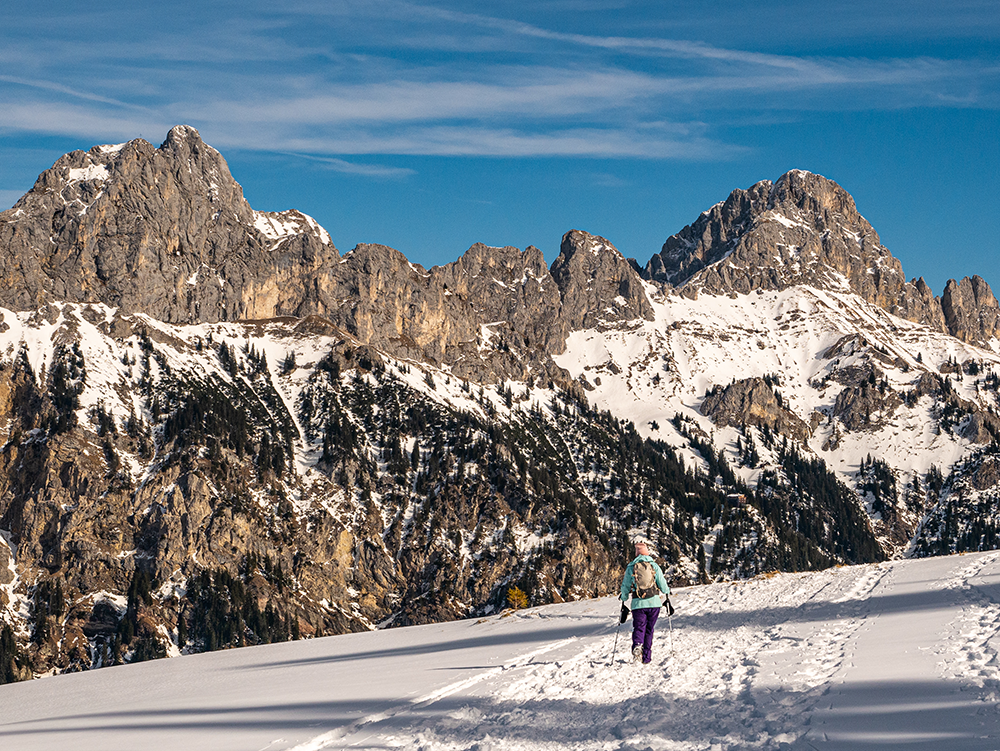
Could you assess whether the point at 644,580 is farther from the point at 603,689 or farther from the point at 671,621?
the point at 671,621

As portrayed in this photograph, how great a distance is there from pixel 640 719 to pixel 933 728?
404 centimetres

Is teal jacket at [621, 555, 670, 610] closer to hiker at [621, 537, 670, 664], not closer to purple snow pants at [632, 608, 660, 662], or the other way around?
hiker at [621, 537, 670, 664]

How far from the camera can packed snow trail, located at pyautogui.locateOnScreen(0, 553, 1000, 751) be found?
1204cm

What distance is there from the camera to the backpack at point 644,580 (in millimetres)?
19641

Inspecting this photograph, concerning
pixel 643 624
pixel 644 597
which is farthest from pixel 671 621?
pixel 643 624

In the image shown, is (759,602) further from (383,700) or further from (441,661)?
(383,700)

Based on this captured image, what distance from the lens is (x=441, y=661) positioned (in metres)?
21.5

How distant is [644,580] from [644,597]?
0.41m

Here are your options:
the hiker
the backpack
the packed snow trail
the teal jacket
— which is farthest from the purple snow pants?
the packed snow trail

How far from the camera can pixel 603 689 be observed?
15812mm

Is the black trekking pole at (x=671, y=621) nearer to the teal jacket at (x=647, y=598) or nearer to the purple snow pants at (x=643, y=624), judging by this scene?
the teal jacket at (x=647, y=598)

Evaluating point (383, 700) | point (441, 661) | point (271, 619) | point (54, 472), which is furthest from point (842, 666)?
point (54, 472)

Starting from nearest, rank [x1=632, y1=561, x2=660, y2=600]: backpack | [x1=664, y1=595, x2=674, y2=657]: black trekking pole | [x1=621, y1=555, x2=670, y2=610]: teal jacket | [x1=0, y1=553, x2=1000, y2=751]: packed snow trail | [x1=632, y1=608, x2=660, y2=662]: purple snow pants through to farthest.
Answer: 1. [x1=0, y1=553, x2=1000, y2=751]: packed snow trail
2. [x1=632, y1=608, x2=660, y2=662]: purple snow pants
3. [x1=621, y1=555, x2=670, y2=610]: teal jacket
4. [x1=632, y1=561, x2=660, y2=600]: backpack
5. [x1=664, y1=595, x2=674, y2=657]: black trekking pole

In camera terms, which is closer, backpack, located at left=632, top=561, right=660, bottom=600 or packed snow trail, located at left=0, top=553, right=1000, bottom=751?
packed snow trail, located at left=0, top=553, right=1000, bottom=751
